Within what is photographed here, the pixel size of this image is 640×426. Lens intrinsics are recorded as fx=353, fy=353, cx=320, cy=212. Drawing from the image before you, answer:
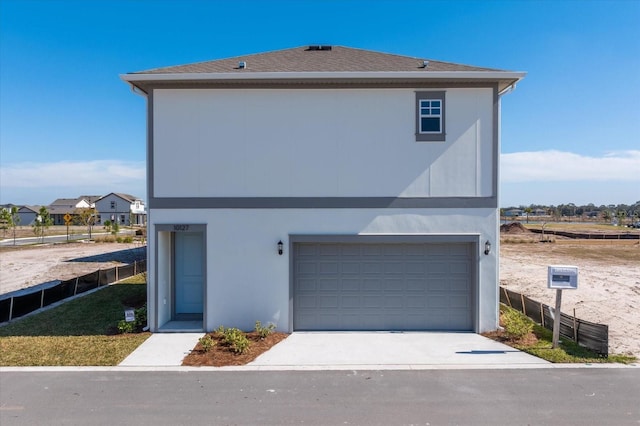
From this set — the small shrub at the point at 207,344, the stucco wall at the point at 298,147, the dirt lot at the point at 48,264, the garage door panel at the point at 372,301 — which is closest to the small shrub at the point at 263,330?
the small shrub at the point at 207,344

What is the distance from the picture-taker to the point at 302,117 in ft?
30.3

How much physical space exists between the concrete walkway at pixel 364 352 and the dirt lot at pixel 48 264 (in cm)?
1095

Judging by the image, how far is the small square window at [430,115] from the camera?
923cm

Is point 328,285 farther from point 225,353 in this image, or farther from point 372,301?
point 225,353

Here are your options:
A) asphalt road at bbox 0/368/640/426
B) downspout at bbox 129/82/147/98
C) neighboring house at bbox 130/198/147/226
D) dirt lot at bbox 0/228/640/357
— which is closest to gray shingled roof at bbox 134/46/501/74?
downspout at bbox 129/82/147/98

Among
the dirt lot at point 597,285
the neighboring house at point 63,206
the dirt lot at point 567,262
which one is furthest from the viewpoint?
the neighboring house at point 63,206

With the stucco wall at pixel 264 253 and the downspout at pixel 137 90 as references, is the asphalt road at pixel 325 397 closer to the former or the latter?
the stucco wall at pixel 264 253

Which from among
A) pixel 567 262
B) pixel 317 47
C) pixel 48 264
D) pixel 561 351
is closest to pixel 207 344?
pixel 561 351

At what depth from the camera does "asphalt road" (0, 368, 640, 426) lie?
541 centimetres

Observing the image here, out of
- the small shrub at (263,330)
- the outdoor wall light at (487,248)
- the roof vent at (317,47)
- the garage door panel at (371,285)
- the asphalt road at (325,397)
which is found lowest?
the asphalt road at (325,397)

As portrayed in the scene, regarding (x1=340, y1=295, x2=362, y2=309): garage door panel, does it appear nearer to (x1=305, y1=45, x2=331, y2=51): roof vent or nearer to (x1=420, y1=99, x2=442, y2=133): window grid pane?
(x1=420, y1=99, x2=442, y2=133): window grid pane

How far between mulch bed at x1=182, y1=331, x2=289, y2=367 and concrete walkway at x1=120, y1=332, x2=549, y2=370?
0.57ft

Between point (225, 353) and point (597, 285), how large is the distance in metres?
16.4

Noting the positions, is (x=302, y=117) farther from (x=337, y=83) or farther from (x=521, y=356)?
(x=521, y=356)
